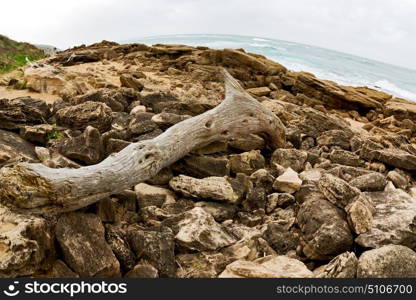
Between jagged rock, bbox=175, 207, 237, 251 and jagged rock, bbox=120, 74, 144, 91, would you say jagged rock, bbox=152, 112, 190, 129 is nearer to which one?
jagged rock, bbox=175, 207, 237, 251

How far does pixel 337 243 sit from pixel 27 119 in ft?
15.0

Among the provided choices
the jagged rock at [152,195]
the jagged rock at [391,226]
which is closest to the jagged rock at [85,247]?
the jagged rock at [152,195]

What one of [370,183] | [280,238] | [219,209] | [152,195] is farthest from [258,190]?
[370,183]

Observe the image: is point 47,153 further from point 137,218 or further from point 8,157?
point 137,218

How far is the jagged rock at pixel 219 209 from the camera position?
14.3 ft

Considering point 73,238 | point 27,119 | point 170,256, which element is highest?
point 27,119

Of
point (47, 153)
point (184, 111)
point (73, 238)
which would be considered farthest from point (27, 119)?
point (73, 238)

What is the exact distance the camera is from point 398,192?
4.85 m

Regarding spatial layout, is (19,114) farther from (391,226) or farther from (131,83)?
(391,226)

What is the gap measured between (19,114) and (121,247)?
3167 millimetres

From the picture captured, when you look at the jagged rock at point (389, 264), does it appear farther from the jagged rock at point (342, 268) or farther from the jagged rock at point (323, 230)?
the jagged rock at point (323, 230)

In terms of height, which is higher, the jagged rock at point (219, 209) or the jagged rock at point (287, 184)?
the jagged rock at point (287, 184)

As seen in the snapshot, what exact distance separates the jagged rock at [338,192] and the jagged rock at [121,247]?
7.24 feet

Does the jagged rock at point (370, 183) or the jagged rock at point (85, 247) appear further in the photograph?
the jagged rock at point (370, 183)
